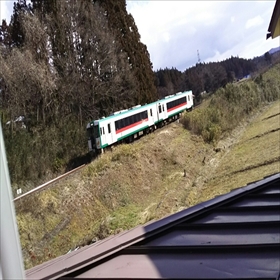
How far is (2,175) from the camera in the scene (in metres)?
0.69

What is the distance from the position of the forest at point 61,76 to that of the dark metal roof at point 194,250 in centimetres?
855

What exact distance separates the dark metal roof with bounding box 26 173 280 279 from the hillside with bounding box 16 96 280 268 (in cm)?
551

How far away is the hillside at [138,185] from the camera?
9.80 metres

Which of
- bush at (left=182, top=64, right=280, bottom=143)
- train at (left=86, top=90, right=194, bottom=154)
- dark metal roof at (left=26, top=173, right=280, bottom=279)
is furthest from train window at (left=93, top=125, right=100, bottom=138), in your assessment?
dark metal roof at (left=26, top=173, right=280, bottom=279)

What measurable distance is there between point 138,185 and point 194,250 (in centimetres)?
1160

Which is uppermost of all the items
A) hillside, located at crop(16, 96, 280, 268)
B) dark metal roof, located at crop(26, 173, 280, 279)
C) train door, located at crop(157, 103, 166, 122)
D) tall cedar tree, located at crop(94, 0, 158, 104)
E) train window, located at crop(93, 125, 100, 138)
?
tall cedar tree, located at crop(94, 0, 158, 104)

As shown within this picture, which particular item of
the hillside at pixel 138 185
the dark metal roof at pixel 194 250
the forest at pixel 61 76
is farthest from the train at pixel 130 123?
the dark metal roof at pixel 194 250

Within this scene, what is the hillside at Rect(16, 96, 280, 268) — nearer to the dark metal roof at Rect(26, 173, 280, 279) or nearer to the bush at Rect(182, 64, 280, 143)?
the bush at Rect(182, 64, 280, 143)

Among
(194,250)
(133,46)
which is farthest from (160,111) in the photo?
(194,250)

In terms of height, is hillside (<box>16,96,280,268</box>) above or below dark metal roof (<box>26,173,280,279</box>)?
below

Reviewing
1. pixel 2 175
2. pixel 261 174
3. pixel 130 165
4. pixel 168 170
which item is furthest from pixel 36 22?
pixel 2 175

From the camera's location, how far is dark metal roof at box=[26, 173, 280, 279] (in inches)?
74.2

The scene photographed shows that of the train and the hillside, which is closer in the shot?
the hillside

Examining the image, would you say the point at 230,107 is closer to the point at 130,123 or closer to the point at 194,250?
the point at 130,123
